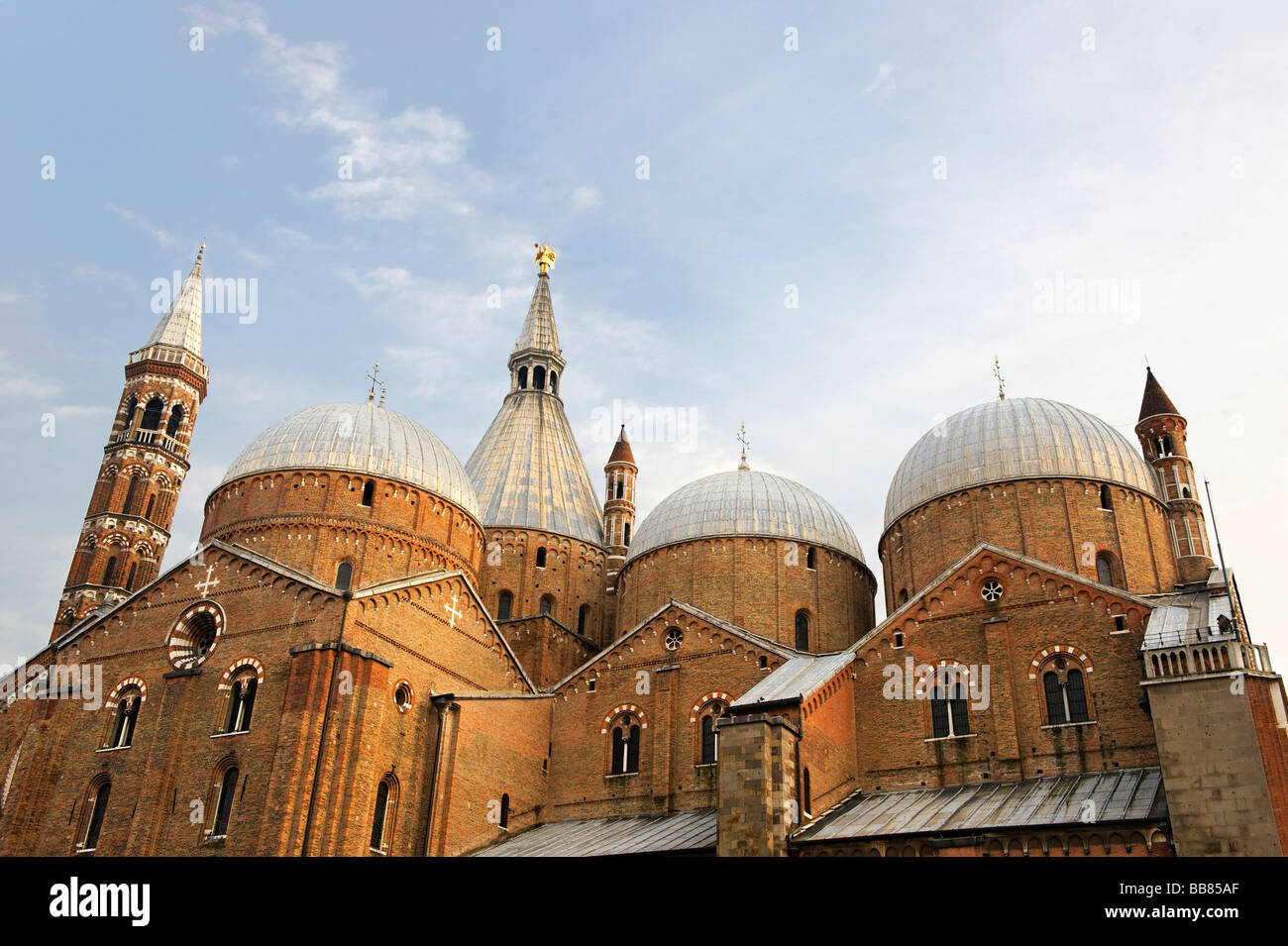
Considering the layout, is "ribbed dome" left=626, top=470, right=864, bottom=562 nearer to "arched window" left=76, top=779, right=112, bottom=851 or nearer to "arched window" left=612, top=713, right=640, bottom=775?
"arched window" left=612, top=713, right=640, bottom=775

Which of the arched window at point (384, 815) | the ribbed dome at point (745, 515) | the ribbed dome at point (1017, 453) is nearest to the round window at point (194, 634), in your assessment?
the arched window at point (384, 815)

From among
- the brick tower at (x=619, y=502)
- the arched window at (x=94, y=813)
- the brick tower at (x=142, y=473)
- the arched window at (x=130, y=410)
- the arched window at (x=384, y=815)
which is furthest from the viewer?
the arched window at (x=130, y=410)

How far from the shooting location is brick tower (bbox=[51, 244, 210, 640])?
157 feet

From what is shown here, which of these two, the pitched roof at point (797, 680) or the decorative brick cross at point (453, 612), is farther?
the decorative brick cross at point (453, 612)

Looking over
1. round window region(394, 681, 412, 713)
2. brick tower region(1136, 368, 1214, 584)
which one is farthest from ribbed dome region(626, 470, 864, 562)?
round window region(394, 681, 412, 713)

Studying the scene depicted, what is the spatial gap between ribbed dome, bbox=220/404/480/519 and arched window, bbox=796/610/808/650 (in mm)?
12092

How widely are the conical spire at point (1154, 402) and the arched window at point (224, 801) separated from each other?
99.4 ft

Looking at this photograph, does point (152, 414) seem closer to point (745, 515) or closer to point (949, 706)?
point (745, 515)

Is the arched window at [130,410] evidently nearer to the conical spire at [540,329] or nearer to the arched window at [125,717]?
the conical spire at [540,329]

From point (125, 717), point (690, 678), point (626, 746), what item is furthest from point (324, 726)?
point (690, 678)

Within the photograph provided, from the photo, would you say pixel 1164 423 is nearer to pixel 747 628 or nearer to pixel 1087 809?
pixel 747 628

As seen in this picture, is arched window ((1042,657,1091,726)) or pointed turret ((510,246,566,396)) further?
pointed turret ((510,246,566,396))

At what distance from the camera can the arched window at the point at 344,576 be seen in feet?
105
